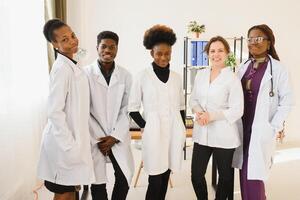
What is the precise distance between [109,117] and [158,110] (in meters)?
0.32

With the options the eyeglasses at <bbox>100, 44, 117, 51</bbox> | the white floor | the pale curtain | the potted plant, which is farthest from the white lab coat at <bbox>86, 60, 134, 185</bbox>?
the potted plant

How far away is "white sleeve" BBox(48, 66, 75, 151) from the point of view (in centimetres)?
156

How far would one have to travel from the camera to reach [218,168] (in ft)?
6.83

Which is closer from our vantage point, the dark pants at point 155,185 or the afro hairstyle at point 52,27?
the afro hairstyle at point 52,27

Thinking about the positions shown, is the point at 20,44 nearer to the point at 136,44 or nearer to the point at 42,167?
the point at 42,167

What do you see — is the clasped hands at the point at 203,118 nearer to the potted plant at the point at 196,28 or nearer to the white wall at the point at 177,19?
the potted plant at the point at 196,28

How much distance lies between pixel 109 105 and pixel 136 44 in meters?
2.36

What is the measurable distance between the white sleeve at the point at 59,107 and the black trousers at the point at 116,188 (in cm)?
47

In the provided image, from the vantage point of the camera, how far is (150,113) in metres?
1.92

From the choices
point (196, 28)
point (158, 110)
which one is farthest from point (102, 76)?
point (196, 28)

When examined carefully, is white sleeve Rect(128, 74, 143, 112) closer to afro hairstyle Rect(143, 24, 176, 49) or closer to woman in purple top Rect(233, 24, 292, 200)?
afro hairstyle Rect(143, 24, 176, 49)

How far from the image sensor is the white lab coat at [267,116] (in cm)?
195

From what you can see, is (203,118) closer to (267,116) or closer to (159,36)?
(267,116)

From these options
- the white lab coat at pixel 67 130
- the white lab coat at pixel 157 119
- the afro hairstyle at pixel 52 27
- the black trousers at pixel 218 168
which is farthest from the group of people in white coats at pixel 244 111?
the afro hairstyle at pixel 52 27
